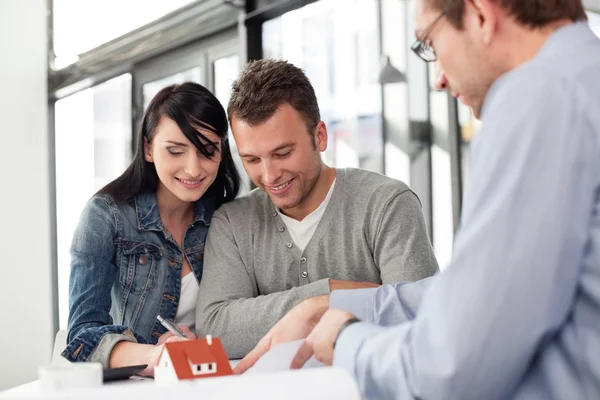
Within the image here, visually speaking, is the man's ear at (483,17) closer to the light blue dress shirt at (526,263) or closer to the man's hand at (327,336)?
the light blue dress shirt at (526,263)

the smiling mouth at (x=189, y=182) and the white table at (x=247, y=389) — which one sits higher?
the smiling mouth at (x=189, y=182)

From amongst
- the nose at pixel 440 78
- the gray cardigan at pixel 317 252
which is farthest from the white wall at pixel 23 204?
the nose at pixel 440 78

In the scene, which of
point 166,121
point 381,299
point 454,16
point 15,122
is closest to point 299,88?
point 166,121

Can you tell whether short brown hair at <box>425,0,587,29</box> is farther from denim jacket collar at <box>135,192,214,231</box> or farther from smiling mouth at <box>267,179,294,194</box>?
denim jacket collar at <box>135,192,214,231</box>

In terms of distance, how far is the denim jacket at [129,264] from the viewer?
1.85 m

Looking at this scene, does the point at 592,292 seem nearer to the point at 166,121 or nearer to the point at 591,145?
the point at 591,145

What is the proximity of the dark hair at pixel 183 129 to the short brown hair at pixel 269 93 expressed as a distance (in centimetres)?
9

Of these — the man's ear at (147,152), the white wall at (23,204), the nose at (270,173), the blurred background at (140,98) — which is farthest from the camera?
the white wall at (23,204)

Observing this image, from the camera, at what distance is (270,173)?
188 centimetres

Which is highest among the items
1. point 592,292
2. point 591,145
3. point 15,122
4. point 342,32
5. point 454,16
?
point 342,32

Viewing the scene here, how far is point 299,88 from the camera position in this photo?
6.54ft

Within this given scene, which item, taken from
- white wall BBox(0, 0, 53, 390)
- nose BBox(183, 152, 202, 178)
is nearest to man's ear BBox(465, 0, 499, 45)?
nose BBox(183, 152, 202, 178)

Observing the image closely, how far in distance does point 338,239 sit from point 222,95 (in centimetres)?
320

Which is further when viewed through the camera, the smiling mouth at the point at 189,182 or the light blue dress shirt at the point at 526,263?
the smiling mouth at the point at 189,182
